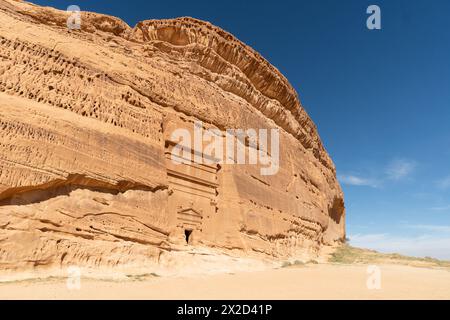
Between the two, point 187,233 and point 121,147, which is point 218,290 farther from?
point 121,147

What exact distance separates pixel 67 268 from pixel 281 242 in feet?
34.4

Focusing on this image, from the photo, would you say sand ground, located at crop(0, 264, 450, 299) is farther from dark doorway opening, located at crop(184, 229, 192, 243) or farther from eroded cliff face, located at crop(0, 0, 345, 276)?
dark doorway opening, located at crop(184, 229, 192, 243)

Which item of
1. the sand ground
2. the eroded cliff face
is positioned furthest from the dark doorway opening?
the sand ground

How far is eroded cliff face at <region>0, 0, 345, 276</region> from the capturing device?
928 cm

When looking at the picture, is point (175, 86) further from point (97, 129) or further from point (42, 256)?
point (42, 256)

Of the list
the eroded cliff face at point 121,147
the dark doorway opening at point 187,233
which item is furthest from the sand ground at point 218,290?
the dark doorway opening at point 187,233

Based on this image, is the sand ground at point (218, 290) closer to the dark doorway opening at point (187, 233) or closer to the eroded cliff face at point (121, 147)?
the eroded cliff face at point (121, 147)

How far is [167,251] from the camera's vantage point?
11672 millimetres

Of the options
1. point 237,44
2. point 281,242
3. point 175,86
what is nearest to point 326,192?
point 281,242

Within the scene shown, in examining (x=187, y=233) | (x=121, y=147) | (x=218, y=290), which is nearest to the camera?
(x=218, y=290)

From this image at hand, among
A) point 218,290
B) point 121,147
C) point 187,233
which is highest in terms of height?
point 121,147

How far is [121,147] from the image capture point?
1148 centimetres

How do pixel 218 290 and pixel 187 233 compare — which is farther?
pixel 187 233

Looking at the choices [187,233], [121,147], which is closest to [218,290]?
[187,233]
